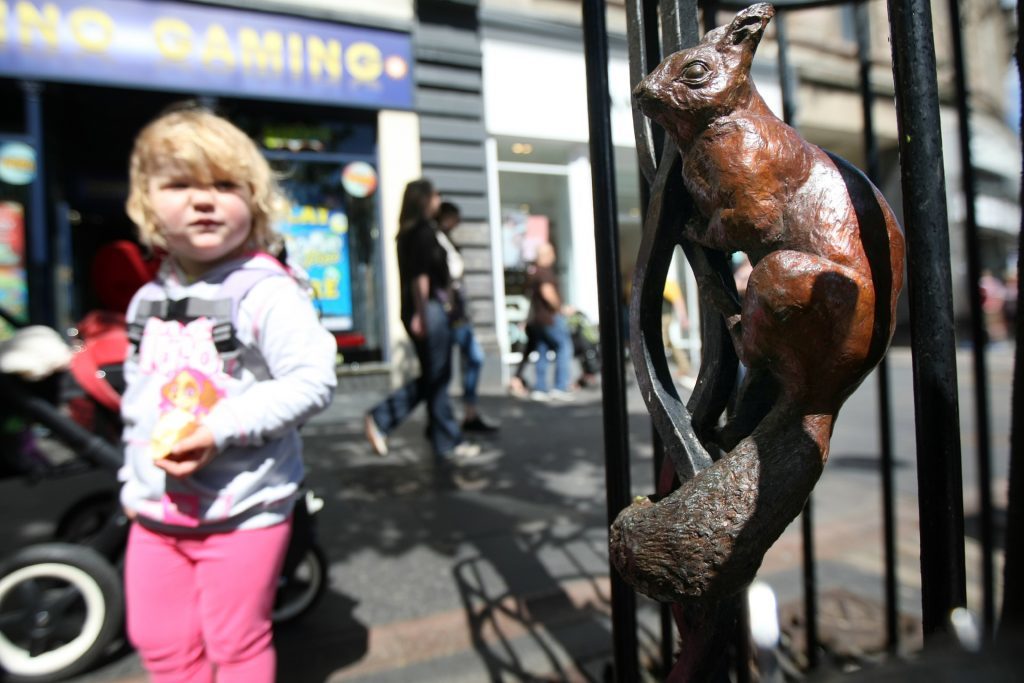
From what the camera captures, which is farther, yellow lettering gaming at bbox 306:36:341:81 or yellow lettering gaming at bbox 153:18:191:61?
yellow lettering gaming at bbox 306:36:341:81

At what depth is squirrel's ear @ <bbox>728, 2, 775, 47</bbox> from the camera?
0.63 metres

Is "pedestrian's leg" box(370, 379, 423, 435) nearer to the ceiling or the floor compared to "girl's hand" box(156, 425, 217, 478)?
nearer to the floor

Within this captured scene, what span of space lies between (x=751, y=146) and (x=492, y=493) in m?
3.83

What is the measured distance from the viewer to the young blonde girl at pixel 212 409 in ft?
5.27

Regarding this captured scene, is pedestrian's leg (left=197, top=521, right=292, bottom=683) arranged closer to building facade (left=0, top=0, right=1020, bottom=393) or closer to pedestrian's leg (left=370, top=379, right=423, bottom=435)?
pedestrian's leg (left=370, top=379, right=423, bottom=435)

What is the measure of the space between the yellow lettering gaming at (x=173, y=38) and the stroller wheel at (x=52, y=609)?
7.45m

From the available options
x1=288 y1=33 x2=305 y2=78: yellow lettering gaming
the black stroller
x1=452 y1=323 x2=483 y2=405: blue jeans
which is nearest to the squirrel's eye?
the black stroller

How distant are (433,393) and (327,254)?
16.4 feet

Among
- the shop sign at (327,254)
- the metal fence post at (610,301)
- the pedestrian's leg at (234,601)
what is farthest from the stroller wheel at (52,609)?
the shop sign at (327,254)

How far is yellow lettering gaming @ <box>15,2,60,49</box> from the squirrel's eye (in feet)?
30.3

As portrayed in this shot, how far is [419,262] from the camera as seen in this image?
504 centimetres

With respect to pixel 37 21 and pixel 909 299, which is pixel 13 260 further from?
pixel 909 299

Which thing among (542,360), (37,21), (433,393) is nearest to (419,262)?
(433,393)

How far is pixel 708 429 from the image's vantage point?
76cm
